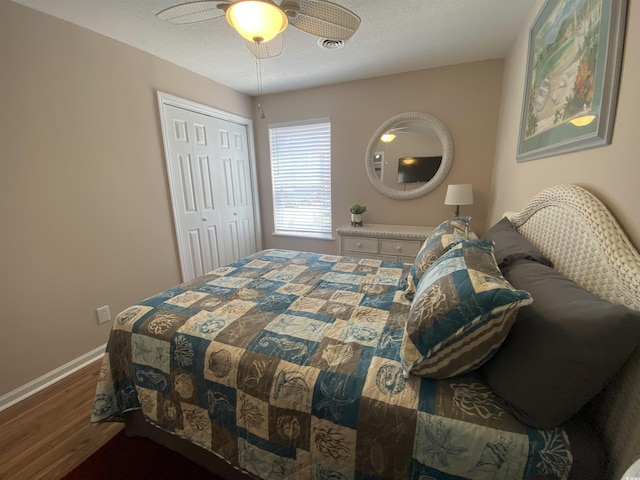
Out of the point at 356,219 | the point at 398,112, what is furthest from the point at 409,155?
the point at 356,219

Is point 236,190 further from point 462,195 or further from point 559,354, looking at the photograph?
point 559,354

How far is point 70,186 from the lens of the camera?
76.6 inches

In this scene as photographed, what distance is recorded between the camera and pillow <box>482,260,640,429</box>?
0.66 metres

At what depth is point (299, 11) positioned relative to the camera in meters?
1.36

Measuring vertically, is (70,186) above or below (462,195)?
above

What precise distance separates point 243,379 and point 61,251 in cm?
187

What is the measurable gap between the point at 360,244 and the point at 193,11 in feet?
7.59

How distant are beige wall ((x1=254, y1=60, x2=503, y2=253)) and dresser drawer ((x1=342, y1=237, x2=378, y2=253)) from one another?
0.48m

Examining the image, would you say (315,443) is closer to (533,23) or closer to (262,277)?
(262,277)

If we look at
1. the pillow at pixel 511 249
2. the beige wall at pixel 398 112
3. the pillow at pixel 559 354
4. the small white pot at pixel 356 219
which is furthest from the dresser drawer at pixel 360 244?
the pillow at pixel 559 354

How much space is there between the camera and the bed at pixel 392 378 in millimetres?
726

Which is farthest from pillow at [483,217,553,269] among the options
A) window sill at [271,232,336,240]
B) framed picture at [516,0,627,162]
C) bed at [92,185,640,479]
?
window sill at [271,232,336,240]

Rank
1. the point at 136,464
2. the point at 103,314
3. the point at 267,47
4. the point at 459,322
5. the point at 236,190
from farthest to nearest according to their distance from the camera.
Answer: the point at 236,190 → the point at 103,314 → the point at 267,47 → the point at 136,464 → the point at 459,322

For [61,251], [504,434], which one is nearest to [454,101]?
[504,434]
